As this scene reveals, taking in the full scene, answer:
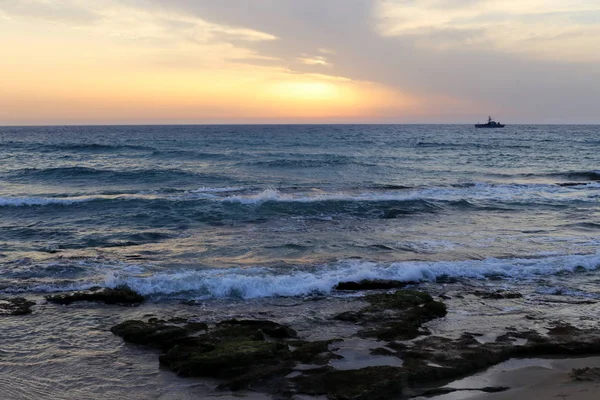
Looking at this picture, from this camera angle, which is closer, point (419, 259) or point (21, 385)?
point (21, 385)

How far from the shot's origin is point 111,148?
51.0 m

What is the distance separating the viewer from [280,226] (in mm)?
17953

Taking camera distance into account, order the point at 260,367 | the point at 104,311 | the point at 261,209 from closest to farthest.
Answer: the point at 260,367 < the point at 104,311 < the point at 261,209

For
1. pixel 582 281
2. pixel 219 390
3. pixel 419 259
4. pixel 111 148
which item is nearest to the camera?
pixel 219 390

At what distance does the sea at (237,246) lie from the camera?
7961mm

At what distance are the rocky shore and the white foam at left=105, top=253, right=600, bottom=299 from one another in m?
1.40

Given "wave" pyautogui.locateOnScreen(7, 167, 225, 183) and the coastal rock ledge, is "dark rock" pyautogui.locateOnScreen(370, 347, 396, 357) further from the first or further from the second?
"wave" pyautogui.locateOnScreen(7, 167, 225, 183)

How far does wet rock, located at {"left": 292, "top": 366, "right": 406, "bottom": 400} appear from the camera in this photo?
20.3 feet

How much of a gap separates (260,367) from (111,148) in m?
48.6

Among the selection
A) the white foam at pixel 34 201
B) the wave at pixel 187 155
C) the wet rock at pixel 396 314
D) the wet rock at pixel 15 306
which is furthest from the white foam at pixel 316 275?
the wave at pixel 187 155

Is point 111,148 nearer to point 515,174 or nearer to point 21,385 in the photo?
point 515,174

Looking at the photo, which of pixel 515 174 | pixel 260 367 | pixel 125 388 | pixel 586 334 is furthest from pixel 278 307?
pixel 515 174

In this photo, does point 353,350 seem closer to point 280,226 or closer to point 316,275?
point 316,275

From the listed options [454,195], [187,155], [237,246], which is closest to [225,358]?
[237,246]
